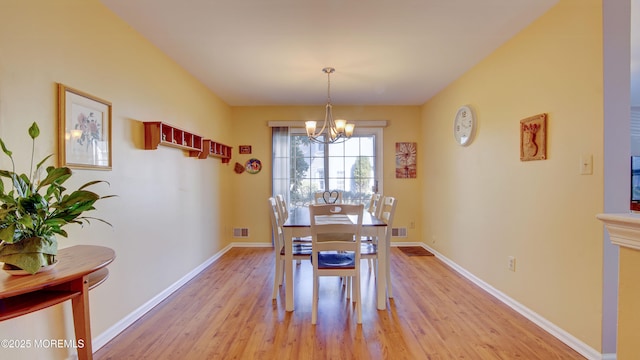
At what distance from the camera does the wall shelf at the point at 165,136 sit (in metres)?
2.51

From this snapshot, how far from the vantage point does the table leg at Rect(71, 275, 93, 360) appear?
1.36 meters

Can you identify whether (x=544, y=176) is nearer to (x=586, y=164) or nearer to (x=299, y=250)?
(x=586, y=164)

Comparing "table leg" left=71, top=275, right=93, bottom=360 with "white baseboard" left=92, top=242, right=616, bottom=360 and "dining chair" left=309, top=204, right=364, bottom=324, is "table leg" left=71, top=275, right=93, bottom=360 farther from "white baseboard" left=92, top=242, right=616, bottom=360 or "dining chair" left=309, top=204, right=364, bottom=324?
"dining chair" left=309, top=204, right=364, bottom=324

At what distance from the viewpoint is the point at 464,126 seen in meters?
3.41

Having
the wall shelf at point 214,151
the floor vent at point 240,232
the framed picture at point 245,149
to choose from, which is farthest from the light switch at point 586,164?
the floor vent at point 240,232

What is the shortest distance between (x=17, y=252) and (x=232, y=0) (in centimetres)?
185

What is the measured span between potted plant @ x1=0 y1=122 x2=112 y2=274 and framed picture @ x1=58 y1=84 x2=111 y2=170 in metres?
0.55

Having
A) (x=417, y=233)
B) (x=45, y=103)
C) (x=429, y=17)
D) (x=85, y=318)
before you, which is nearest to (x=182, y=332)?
(x=85, y=318)

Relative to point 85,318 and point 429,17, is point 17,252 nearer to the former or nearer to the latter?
point 85,318

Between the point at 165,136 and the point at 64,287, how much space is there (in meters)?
1.62

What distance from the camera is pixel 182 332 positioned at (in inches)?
86.3

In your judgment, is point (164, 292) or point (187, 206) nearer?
point (164, 292)

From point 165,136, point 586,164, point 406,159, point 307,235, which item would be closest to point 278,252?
point 307,235

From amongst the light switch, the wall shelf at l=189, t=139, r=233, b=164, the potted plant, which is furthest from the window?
the potted plant
